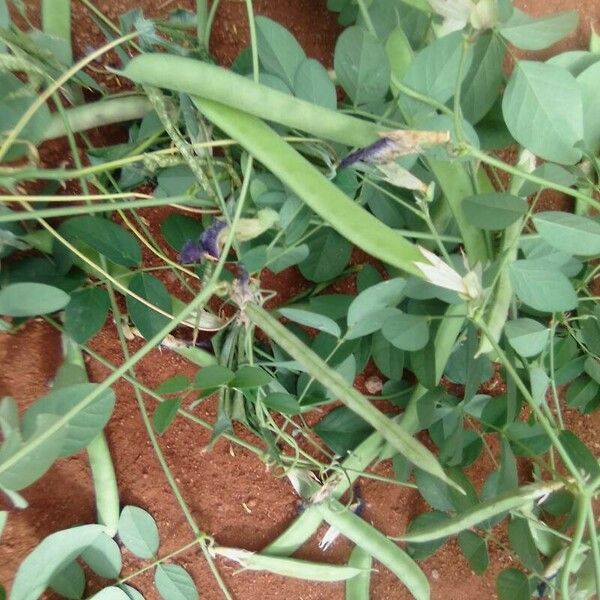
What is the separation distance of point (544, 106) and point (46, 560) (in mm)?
760

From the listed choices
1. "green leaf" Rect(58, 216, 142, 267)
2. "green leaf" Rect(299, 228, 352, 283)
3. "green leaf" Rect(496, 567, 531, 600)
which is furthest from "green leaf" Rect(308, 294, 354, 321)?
"green leaf" Rect(496, 567, 531, 600)

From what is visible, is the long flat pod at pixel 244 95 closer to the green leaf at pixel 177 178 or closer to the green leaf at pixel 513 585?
the green leaf at pixel 177 178

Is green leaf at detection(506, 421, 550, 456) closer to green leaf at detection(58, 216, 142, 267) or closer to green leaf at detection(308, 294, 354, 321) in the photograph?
green leaf at detection(308, 294, 354, 321)

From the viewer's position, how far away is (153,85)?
2.15 feet

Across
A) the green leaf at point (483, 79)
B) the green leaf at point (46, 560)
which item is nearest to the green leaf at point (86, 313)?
the green leaf at point (46, 560)

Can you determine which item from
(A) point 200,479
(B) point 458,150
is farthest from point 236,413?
(B) point 458,150

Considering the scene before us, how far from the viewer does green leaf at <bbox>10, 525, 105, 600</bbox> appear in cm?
77

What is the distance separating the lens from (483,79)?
736 millimetres

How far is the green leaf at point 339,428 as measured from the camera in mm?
918

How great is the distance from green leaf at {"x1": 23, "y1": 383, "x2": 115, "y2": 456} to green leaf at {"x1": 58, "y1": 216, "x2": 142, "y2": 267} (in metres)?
0.15

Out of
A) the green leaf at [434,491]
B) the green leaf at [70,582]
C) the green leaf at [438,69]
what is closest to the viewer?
the green leaf at [438,69]

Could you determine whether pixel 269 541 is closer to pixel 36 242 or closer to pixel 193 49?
pixel 36 242

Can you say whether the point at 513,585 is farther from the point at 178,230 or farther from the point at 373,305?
the point at 178,230

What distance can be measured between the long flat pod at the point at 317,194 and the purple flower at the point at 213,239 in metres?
0.09
